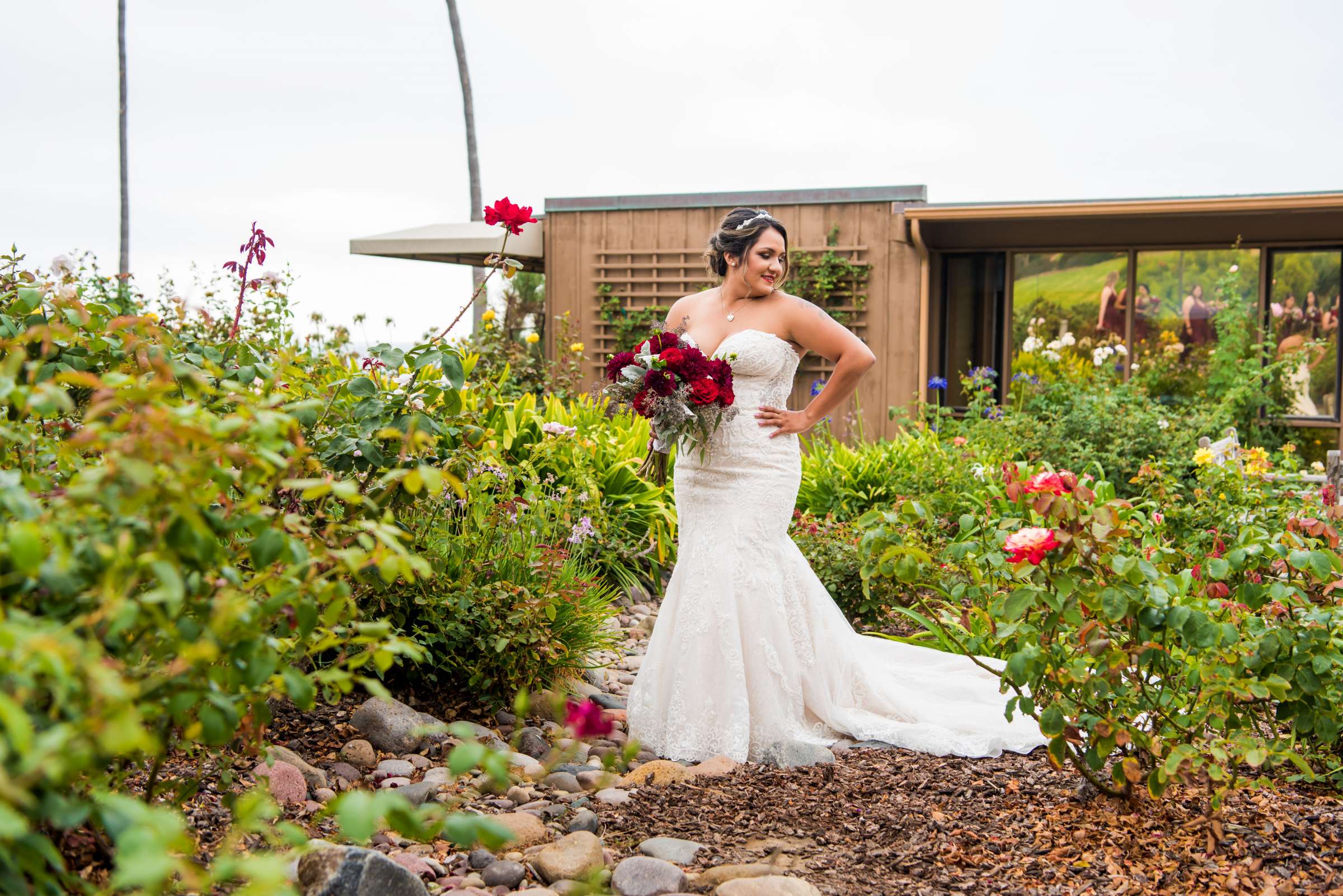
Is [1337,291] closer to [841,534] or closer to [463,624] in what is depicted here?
[841,534]

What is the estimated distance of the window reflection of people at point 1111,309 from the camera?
1220 cm

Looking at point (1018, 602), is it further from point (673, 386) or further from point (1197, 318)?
point (1197, 318)

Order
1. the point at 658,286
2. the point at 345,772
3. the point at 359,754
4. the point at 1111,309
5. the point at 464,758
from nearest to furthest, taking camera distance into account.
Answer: the point at 464,758 → the point at 345,772 → the point at 359,754 → the point at 1111,309 → the point at 658,286

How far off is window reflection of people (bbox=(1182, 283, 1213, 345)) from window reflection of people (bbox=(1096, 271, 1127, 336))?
0.66m

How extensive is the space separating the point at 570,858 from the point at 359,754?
103cm

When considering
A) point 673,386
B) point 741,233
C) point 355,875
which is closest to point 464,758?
point 355,875

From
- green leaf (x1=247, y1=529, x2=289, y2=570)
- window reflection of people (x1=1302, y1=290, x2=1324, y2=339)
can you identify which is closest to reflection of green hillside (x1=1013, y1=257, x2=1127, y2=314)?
window reflection of people (x1=1302, y1=290, x2=1324, y2=339)

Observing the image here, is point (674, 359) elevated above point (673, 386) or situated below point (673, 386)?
above

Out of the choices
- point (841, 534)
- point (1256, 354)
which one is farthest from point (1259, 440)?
point (841, 534)

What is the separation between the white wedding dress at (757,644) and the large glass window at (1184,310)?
8416 millimetres

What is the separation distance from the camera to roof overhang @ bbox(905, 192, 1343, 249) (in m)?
10.5

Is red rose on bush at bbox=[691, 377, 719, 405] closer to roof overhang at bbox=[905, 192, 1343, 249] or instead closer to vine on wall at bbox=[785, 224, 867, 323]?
roof overhang at bbox=[905, 192, 1343, 249]

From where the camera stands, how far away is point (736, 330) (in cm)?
427

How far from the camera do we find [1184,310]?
11898mm
